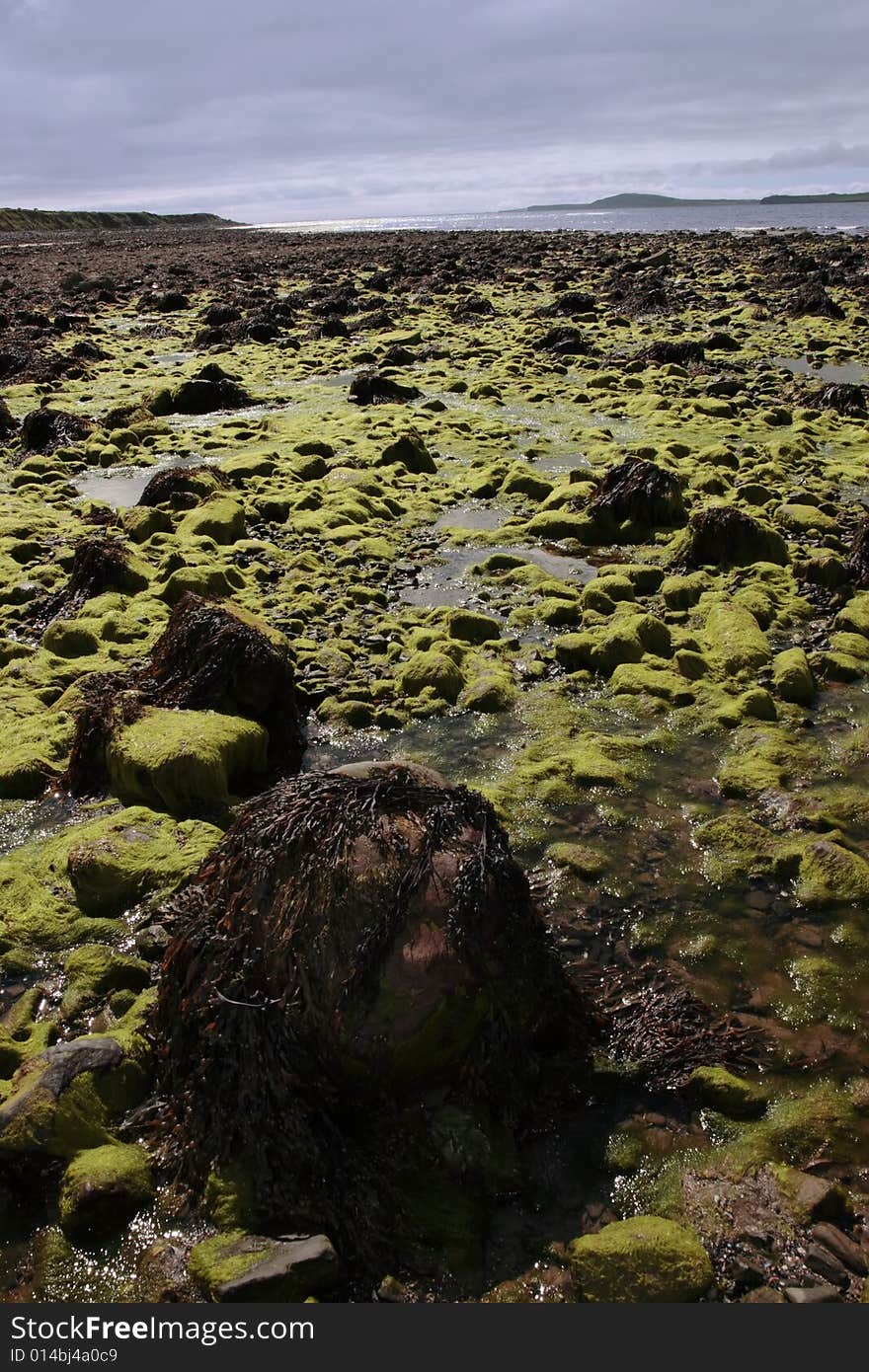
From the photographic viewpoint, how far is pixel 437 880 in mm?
3908

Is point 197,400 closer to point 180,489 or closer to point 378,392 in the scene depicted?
point 378,392

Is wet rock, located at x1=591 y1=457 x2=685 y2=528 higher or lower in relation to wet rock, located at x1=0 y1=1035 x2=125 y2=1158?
higher

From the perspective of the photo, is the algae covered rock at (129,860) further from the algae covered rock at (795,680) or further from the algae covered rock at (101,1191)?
the algae covered rock at (795,680)

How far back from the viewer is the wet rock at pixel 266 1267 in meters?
2.96

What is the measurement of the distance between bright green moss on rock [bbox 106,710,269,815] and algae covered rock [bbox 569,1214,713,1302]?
11.3 feet

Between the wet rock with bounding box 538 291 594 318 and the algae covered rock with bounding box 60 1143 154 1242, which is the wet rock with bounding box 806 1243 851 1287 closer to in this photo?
the algae covered rock with bounding box 60 1143 154 1242

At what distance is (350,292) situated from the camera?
115 feet

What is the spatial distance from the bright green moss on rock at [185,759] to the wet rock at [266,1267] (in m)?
2.90

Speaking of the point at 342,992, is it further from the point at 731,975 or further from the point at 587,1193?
the point at 731,975

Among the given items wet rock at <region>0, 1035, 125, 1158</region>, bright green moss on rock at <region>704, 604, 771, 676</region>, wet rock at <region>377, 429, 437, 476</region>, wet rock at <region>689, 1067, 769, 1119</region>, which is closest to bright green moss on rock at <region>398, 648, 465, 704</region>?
bright green moss on rock at <region>704, 604, 771, 676</region>

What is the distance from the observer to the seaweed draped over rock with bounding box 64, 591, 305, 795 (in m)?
6.03

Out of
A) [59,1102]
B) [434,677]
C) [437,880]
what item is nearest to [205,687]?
[434,677]

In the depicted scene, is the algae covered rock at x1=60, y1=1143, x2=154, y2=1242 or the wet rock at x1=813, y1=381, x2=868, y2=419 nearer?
the algae covered rock at x1=60, y1=1143, x2=154, y2=1242

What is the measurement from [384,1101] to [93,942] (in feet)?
6.36
